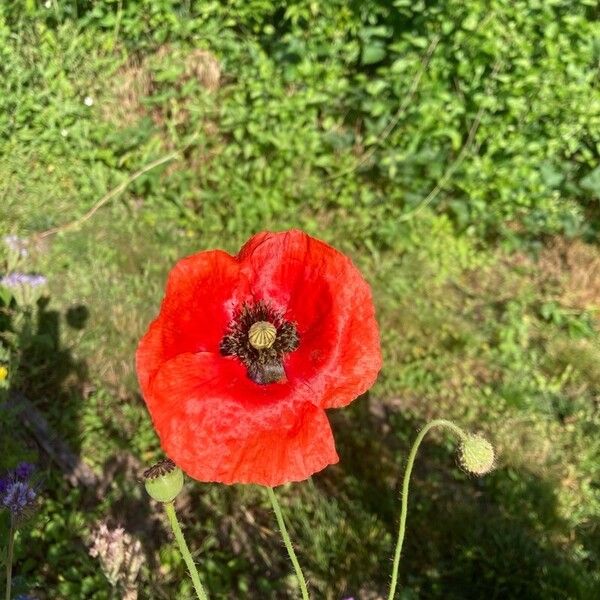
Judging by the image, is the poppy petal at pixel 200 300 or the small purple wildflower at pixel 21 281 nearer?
the poppy petal at pixel 200 300

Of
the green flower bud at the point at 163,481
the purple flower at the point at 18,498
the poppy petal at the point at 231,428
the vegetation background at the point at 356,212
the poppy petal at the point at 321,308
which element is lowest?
the vegetation background at the point at 356,212

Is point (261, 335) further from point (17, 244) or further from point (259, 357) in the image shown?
point (17, 244)

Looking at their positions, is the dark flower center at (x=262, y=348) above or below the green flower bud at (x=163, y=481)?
above

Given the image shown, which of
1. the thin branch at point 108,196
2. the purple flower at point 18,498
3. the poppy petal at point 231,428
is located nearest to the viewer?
the poppy petal at point 231,428

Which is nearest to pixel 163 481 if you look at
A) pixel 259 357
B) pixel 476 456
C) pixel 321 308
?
pixel 259 357

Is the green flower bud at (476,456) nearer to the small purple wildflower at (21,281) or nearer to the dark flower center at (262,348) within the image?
the dark flower center at (262,348)

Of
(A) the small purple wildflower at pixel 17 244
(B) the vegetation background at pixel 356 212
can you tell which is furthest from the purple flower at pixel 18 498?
(A) the small purple wildflower at pixel 17 244

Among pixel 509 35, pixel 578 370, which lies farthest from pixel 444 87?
pixel 578 370
